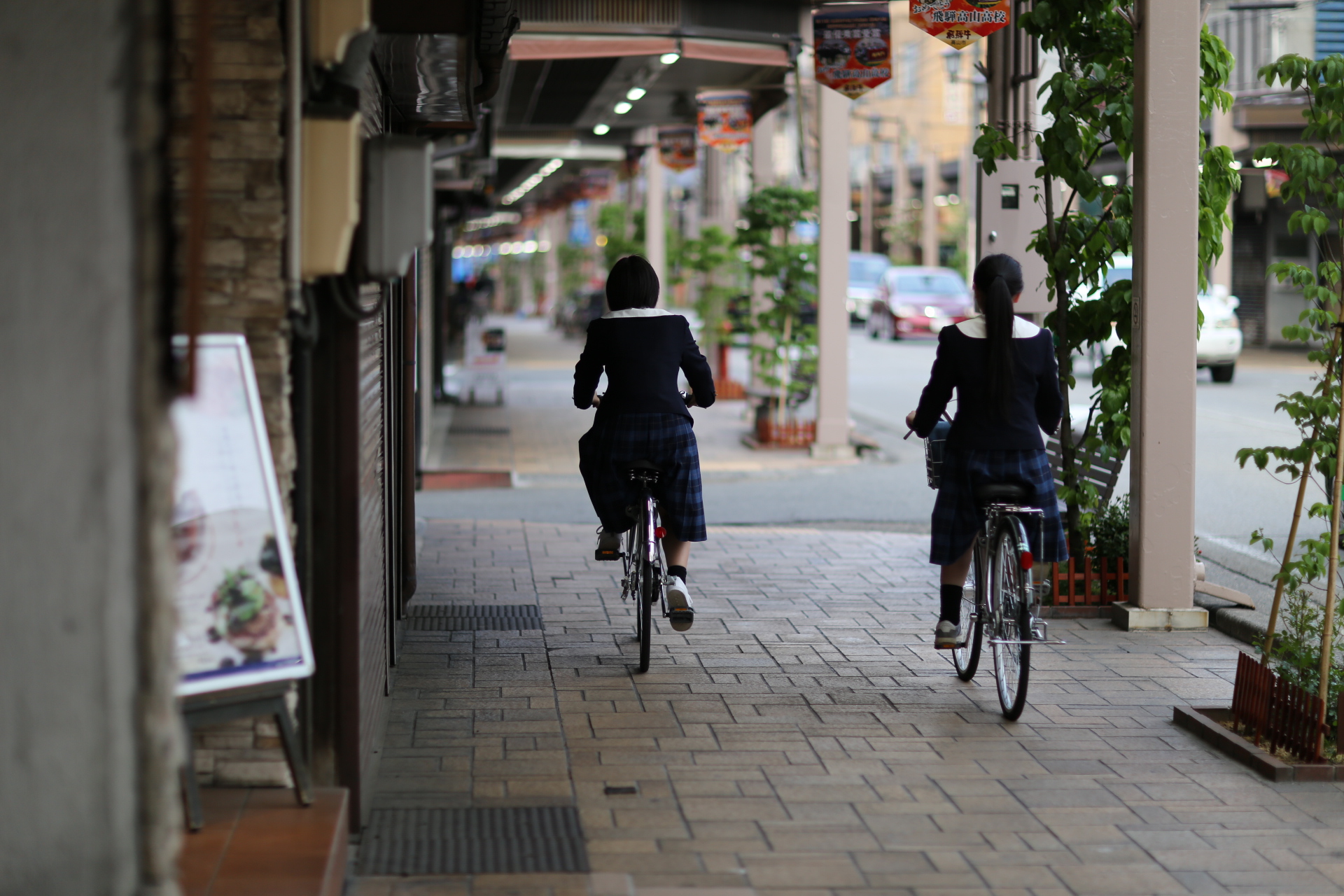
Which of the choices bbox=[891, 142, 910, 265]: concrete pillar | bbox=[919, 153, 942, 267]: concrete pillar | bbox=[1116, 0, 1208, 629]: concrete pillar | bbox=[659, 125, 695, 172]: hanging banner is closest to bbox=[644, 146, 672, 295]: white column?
bbox=[659, 125, 695, 172]: hanging banner

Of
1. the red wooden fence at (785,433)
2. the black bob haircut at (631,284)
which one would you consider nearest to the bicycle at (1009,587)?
the black bob haircut at (631,284)

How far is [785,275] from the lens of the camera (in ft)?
51.0

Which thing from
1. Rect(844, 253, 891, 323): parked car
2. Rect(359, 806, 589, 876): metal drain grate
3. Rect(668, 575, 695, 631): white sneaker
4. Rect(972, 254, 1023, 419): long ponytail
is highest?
Rect(844, 253, 891, 323): parked car

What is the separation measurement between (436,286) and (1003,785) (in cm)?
1901

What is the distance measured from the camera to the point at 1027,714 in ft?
19.3

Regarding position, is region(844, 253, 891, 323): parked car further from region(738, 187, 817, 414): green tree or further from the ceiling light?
region(738, 187, 817, 414): green tree

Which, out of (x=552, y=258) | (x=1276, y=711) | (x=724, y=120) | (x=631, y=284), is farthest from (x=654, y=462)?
(x=552, y=258)

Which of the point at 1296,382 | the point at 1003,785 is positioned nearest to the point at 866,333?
the point at 1296,382

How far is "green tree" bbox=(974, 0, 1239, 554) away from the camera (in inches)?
300

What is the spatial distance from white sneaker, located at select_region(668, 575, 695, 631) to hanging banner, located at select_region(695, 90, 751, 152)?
31.6ft

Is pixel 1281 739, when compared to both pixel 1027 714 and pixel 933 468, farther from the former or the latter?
pixel 933 468

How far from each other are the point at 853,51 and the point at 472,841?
29.5 ft

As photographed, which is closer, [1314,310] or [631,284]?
[1314,310]

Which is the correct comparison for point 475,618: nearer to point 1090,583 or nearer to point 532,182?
point 1090,583
